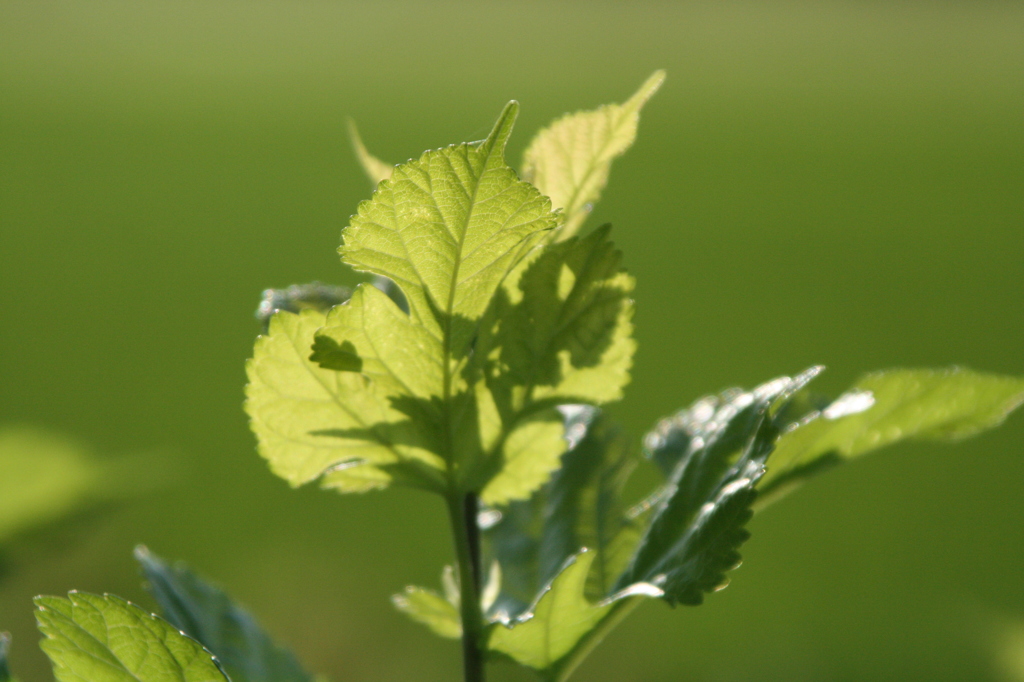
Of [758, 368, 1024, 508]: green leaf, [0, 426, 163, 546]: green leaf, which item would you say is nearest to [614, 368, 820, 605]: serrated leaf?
[758, 368, 1024, 508]: green leaf

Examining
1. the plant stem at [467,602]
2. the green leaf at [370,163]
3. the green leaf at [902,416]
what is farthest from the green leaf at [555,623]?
the green leaf at [370,163]

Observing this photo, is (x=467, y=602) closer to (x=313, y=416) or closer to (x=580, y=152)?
(x=313, y=416)

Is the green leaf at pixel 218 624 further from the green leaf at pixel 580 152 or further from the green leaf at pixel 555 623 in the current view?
the green leaf at pixel 580 152

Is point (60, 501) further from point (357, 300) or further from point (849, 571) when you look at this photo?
point (849, 571)

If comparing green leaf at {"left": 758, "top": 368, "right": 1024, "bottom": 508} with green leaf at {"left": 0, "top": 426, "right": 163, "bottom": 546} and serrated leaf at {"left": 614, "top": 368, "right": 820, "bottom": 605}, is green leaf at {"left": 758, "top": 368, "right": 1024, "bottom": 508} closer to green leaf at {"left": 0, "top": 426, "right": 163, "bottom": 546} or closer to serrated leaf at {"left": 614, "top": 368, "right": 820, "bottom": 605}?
serrated leaf at {"left": 614, "top": 368, "right": 820, "bottom": 605}

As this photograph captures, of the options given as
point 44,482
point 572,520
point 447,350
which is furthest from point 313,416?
point 44,482

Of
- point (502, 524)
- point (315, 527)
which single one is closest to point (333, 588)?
point (315, 527)
